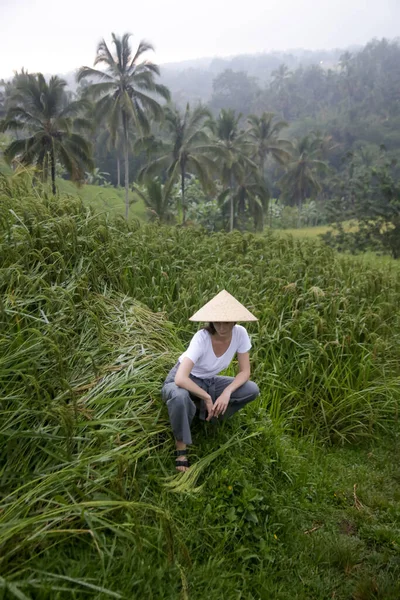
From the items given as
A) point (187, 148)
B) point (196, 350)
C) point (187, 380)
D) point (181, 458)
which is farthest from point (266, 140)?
point (181, 458)

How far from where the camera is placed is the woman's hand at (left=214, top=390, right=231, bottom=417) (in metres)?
2.97

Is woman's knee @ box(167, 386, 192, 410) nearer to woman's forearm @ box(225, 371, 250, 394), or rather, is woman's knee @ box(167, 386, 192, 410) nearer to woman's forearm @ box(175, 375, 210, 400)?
woman's forearm @ box(175, 375, 210, 400)

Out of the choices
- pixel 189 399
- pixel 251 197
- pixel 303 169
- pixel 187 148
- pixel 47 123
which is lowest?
pixel 251 197

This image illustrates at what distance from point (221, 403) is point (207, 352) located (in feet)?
1.03

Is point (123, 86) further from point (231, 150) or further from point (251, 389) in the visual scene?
point (251, 389)

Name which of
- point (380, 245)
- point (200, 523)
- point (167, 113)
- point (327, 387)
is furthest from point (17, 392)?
point (167, 113)

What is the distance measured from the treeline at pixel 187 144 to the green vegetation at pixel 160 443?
116 inches

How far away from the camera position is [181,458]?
9.36 ft

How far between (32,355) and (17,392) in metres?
0.29

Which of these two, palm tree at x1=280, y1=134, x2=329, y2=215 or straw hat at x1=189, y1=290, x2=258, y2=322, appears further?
palm tree at x1=280, y1=134, x2=329, y2=215

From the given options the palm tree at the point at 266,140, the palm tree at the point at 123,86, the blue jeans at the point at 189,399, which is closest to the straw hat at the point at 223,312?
the blue jeans at the point at 189,399

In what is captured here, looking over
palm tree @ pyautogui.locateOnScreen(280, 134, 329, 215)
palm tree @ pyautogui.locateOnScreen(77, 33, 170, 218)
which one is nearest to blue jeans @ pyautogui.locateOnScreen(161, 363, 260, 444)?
palm tree @ pyautogui.locateOnScreen(77, 33, 170, 218)

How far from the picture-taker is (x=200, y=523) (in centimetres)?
258

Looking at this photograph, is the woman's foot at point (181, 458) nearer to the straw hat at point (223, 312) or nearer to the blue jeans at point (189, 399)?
the blue jeans at point (189, 399)
